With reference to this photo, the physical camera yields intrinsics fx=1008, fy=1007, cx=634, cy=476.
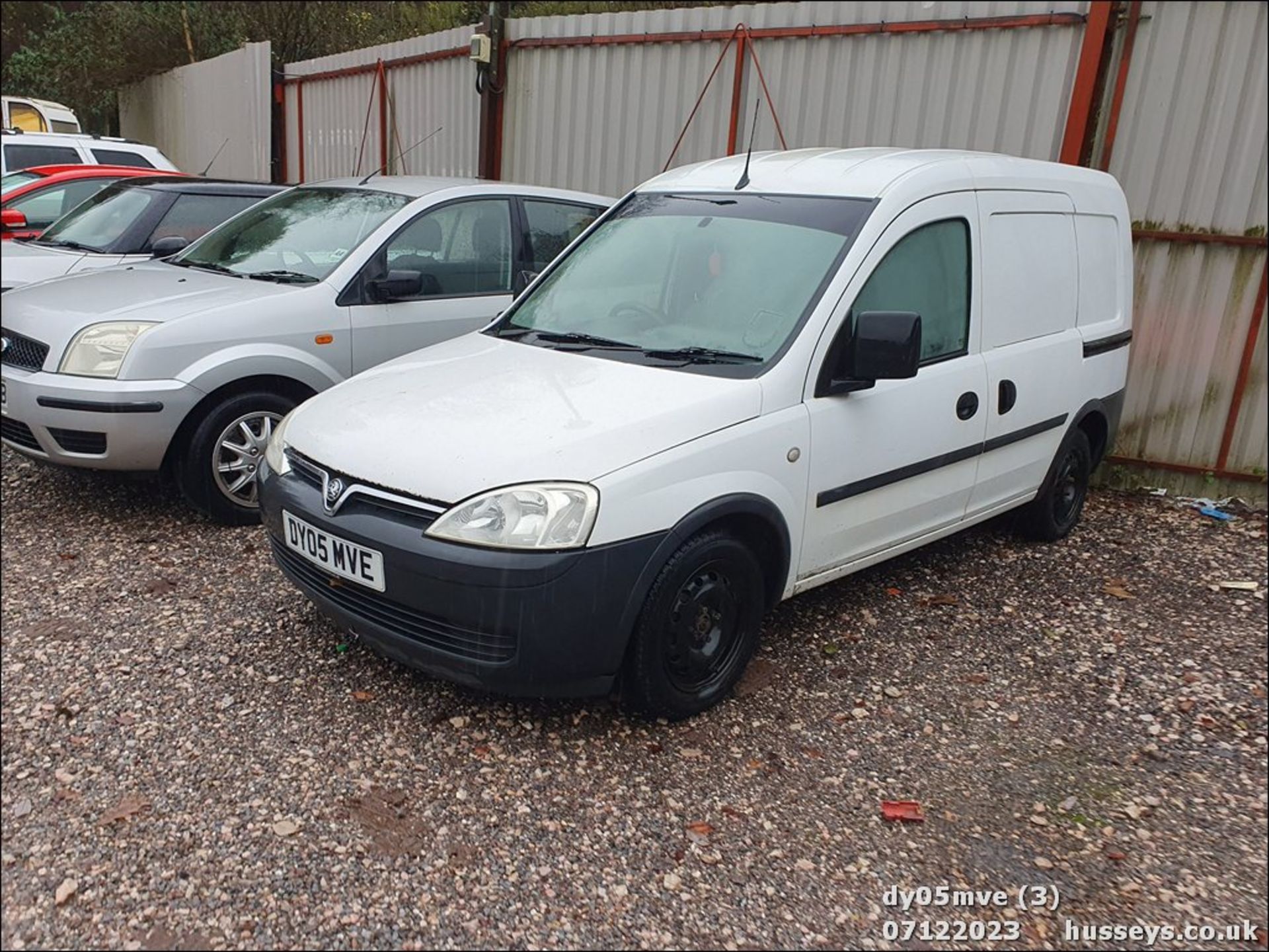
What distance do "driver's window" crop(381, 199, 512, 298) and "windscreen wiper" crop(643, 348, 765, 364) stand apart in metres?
2.11

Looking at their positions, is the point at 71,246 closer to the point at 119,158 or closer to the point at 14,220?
the point at 14,220

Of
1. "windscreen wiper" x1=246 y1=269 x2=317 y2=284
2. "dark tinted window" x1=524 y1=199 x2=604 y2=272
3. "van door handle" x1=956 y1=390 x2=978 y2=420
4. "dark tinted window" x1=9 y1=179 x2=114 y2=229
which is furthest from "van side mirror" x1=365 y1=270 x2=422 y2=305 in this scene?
"dark tinted window" x1=9 y1=179 x2=114 y2=229

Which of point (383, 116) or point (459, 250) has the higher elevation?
point (383, 116)

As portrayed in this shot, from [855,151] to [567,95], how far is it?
4521 millimetres

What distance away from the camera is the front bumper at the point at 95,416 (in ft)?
14.8

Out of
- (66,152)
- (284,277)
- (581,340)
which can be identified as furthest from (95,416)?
(66,152)

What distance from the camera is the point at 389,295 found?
525 centimetres

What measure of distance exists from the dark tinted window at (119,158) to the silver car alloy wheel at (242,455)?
8313 mm

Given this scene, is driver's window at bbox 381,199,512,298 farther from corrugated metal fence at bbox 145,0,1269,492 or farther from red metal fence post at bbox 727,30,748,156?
corrugated metal fence at bbox 145,0,1269,492

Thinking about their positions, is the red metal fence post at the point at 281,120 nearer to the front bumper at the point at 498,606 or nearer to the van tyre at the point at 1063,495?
the van tyre at the point at 1063,495

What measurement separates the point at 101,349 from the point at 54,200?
580 centimetres

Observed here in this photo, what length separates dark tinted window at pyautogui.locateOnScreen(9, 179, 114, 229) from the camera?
29.7ft

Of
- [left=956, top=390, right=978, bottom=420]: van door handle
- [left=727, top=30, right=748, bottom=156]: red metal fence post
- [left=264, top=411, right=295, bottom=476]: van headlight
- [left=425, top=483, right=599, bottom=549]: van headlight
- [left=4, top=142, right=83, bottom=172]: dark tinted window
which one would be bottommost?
[left=264, top=411, right=295, bottom=476]: van headlight

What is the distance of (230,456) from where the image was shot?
4891 mm
